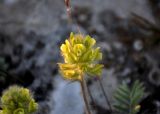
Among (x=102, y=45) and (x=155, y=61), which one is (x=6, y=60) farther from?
(x=155, y=61)

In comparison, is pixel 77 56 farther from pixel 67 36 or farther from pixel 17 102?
pixel 67 36

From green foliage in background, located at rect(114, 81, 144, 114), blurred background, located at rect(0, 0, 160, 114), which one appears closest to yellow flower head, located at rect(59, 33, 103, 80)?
green foliage in background, located at rect(114, 81, 144, 114)

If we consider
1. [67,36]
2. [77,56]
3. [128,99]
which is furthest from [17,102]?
[67,36]

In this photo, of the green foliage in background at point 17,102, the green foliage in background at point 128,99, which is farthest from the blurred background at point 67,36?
the green foliage in background at point 17,102

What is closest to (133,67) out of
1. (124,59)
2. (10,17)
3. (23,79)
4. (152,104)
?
(124,59)

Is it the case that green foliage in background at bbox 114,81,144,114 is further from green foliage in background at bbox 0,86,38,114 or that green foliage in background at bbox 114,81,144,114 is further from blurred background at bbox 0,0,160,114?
green foliage in background at bbox 0,86,38,114

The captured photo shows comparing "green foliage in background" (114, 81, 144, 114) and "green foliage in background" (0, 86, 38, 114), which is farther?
"green foliage in background" (114, 81, 144, 114)
